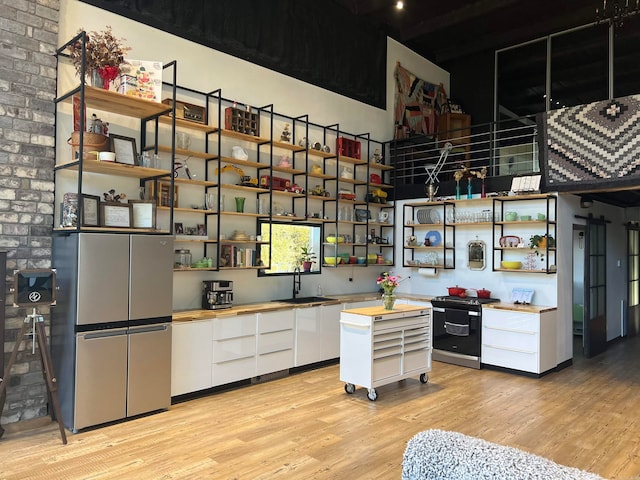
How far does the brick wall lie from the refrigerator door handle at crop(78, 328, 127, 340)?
0.65 metres

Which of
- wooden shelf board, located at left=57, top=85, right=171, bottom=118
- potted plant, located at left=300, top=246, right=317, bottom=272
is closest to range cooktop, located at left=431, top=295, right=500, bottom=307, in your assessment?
potted plant, located at left=300, top=246, right=317, bottom=272

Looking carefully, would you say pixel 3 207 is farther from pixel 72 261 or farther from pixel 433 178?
pixel 433 178

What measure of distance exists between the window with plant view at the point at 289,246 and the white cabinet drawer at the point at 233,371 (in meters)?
1.28

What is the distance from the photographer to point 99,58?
4211 mm

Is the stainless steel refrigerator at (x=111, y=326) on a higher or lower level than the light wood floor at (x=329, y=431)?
higher

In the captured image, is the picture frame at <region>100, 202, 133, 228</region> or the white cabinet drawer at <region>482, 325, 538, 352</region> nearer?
the picture frame at <region>100, 202, 133, 228</region>

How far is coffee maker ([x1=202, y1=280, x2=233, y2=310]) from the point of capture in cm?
534

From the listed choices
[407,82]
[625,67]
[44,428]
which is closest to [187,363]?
[44,428]

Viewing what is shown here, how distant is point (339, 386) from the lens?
5.47 metres

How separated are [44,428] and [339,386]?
2.94 meters

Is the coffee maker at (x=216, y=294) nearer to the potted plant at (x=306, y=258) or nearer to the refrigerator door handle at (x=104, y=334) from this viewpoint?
the refrigerator door handle at (x=104, y=334)

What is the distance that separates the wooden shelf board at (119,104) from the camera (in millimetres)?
4219

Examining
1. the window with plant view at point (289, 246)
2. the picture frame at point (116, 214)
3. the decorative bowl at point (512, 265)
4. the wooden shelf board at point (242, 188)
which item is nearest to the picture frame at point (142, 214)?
the picture frame at point (116, 214)

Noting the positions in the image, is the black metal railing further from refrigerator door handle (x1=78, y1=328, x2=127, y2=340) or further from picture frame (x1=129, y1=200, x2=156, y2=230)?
refrigerator door handle (x1=78, y1=328, x2=127, y2=340)
